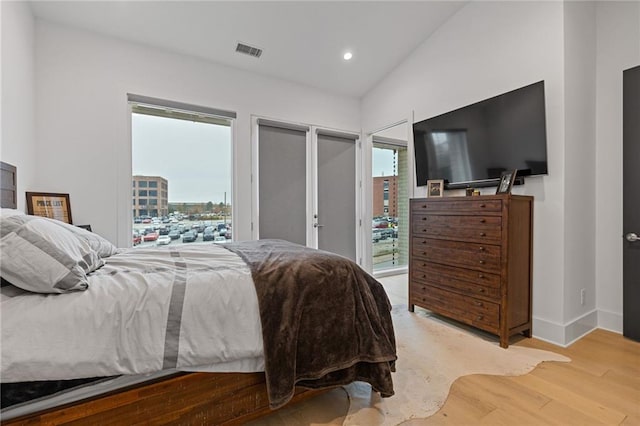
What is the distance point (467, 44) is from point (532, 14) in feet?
2.00

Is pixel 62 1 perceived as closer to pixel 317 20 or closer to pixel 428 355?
pixel 317 20

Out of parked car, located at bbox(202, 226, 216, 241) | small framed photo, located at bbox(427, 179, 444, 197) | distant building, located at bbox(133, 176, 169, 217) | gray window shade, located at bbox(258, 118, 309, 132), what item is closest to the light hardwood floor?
small framed photo, located at bbox(427, 179, 444, 197)

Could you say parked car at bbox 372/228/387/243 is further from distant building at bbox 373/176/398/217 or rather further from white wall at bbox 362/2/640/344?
white wall at bbox 362/2/640/344

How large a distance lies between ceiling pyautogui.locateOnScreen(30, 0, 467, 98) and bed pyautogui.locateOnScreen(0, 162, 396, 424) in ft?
7.31

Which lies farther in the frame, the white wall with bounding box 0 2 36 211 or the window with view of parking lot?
the window with view of parking lot

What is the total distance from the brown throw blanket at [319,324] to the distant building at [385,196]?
322cm

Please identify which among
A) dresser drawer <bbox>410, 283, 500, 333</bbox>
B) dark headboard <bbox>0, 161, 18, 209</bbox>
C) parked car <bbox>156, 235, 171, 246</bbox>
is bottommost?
dresser drawer <bbox>410, 283, 500, 333</bbox>

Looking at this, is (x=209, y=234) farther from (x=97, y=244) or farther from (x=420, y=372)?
(x=420, y=372)

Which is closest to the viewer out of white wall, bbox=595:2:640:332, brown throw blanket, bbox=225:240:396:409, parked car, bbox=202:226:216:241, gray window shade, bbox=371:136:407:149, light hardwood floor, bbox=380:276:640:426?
brown throw blanket, bbox=225:240:396:409

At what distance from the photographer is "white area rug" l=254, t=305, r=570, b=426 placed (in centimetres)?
158

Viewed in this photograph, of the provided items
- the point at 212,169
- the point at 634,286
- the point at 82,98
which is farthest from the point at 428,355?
the point at 82,98

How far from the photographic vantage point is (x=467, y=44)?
3.11 meters

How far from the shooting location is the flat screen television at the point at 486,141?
252 centimetres

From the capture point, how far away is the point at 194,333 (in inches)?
48.8
